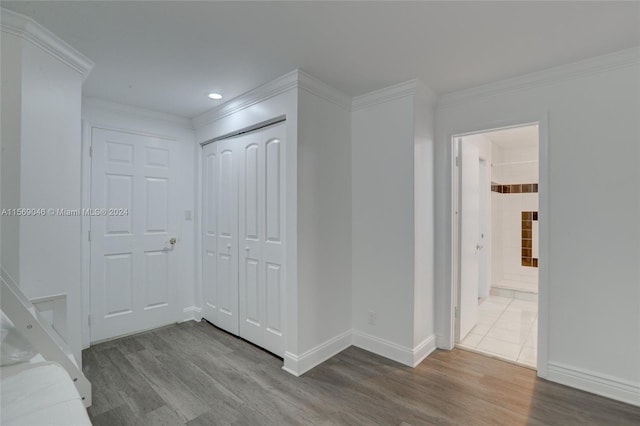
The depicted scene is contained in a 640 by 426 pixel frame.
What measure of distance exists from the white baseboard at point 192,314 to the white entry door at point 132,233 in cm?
10

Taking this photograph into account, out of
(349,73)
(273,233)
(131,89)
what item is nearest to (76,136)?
(131,89)

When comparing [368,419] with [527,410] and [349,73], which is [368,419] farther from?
[349,73]

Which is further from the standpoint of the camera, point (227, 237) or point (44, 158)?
point (227, 237)

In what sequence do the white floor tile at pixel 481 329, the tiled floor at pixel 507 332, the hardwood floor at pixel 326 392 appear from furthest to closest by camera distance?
the white floor tile at pixel 481 329 < the tiled floor at pixel 507 332 < the hardwood floor at pixel 326 392

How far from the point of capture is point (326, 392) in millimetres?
2188

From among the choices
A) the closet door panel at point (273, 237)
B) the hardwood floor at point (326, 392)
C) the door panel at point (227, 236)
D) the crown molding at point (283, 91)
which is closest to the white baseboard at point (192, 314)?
the door panel at point (227, 236)

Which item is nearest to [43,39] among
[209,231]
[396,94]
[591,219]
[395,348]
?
[209,231]

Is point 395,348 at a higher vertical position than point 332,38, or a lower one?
lower

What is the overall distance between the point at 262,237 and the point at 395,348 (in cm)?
157

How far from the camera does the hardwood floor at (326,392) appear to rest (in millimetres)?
1919

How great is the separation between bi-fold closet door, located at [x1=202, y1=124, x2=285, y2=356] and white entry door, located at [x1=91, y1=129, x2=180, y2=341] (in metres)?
0.40

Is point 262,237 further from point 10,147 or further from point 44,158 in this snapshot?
point 10,147

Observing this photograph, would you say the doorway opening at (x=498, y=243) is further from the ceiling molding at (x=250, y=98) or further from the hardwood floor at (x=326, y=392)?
the ceiling molding at (x=250, y=98)

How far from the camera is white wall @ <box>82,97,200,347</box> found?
3053 millimetres
